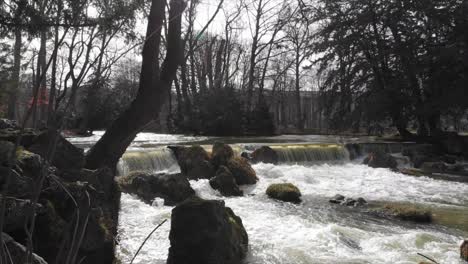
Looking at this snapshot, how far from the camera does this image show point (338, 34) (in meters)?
21.3

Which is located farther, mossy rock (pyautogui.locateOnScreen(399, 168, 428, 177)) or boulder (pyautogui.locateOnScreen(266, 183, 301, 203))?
mossy rock (pyautogui.locateOnScreen(399, 168, 428, 177))

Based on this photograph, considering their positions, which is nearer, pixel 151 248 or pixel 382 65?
pixel 151 248

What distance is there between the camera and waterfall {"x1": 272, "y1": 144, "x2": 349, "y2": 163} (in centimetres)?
1507

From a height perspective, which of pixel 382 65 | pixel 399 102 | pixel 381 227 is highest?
pixel 382 65

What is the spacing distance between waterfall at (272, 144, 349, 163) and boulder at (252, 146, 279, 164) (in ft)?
1.47

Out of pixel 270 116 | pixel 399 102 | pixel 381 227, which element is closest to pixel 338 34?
pixel 399 102

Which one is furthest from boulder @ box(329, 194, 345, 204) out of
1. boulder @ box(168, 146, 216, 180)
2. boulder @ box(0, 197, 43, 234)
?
boulder @ box(0, 197, 43, 234)

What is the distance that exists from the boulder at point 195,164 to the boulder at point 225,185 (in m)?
0.95

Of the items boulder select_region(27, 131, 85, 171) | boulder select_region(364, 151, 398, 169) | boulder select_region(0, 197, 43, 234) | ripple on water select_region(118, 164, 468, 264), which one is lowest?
ripple on water select_region(118, 164, 468, 264)

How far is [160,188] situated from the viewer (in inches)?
360

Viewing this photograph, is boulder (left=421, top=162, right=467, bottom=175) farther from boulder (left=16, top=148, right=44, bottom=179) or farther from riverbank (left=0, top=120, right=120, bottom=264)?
boulder (left=16, top=148, right=44, bottom=179)

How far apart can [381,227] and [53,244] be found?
5392 millimetres

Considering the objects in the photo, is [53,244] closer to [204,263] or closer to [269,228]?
[204,263]

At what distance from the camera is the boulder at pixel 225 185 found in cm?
1002
